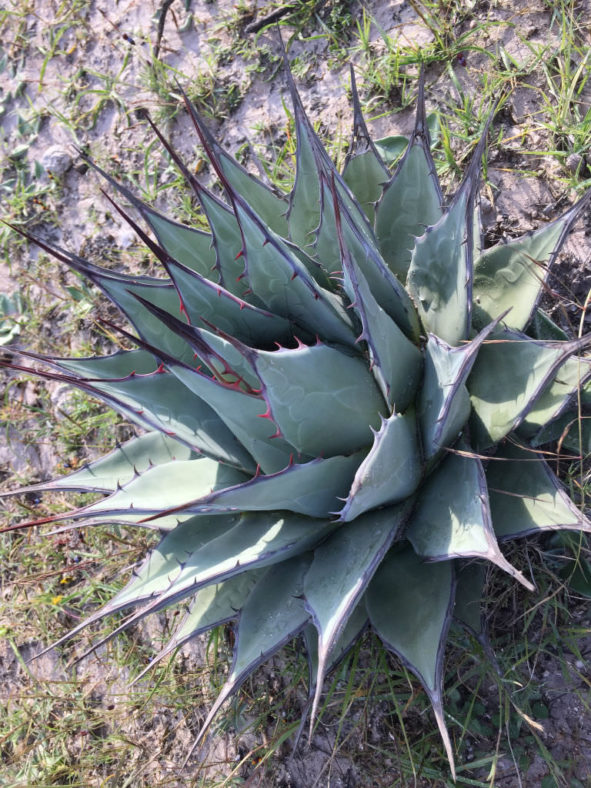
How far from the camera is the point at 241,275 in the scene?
1582mm

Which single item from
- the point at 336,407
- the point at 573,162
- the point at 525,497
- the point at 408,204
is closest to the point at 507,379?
the point at 525,497

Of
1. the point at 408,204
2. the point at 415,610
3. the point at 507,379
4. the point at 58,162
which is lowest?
the point at 415,610

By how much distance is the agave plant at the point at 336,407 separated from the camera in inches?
55.1

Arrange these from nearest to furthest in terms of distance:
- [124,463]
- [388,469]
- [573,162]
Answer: [388,469], [124,463], [573,162]

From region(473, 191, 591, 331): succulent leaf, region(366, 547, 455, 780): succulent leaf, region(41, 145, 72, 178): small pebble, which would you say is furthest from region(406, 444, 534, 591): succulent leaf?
region(41, 145, 72, 178): small pebble

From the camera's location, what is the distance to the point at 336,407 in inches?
58.1

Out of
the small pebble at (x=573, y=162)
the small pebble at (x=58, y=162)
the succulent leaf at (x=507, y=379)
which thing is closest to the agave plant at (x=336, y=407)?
the succulent leaf at (x=507, y=379)

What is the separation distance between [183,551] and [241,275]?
74cm

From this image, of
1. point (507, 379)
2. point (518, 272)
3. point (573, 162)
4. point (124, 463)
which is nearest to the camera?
point (507, 379)

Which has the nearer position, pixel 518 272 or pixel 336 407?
pixel 336 407

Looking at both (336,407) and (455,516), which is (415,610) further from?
(336,407)

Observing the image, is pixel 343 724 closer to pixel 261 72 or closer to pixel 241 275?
pixel 241 275

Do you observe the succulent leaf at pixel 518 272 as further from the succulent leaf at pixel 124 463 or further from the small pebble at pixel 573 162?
the succulent leaf at pixel 124 463

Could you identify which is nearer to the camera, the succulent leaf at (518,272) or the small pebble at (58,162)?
the succulent leaf at (518,272)
